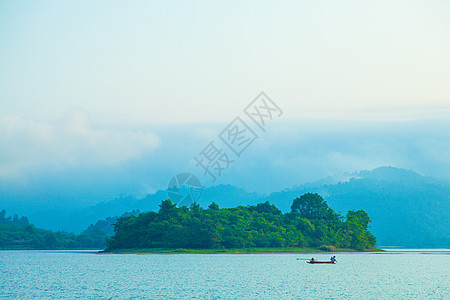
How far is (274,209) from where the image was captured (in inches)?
6019

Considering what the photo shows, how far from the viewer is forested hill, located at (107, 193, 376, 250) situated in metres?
123

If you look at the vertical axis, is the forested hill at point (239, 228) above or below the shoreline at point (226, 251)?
above

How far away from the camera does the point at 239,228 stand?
125688mm

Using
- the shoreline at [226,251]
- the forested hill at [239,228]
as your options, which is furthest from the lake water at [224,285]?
the forested hill at [239,228]

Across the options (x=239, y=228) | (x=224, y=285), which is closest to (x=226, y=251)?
(x=239, y=228)

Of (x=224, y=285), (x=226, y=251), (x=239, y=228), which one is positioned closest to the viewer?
(x=224, y=285)

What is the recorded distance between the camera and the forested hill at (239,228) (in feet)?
403

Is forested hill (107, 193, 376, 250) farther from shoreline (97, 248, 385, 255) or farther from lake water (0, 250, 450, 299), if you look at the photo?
lake water (0, 250, 450, 299)

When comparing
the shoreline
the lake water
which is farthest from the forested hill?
the lake water

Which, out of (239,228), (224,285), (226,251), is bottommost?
(224,285)

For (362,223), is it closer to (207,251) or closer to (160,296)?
(207,251)

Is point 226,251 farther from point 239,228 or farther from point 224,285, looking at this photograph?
point 224,285

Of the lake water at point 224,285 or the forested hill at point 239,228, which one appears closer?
the lake water at point 224,285

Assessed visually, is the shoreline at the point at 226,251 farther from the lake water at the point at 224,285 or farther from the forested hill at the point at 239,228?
the lake water at the point at 224,285
